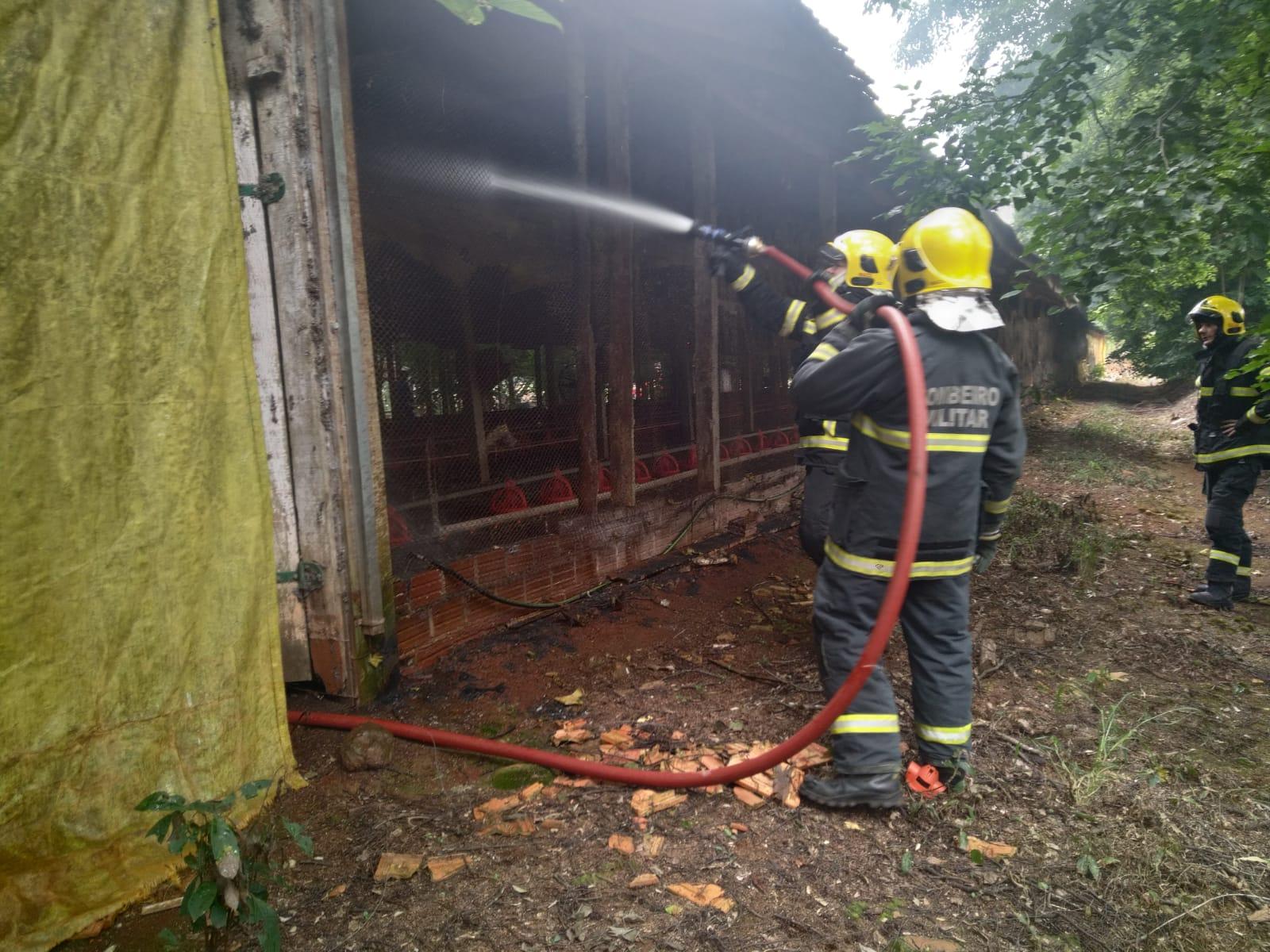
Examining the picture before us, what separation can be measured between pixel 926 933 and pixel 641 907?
759 mm

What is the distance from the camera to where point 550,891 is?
1912 millimetres

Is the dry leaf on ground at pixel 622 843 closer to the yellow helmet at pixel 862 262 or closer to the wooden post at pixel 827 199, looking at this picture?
the yellow helmet at pixel 862 262

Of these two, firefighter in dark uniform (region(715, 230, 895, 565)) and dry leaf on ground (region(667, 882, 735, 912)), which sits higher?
firefighter in dark uniform (region(715, 230, 895, 565))

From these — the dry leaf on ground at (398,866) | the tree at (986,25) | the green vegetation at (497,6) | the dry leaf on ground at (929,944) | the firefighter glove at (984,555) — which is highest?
the tree at (986,25)

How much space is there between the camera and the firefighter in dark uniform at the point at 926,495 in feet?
7.68

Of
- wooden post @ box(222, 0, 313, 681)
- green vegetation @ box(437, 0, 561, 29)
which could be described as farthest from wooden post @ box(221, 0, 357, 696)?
green vegetation @ box(437, 0, 561, 29)

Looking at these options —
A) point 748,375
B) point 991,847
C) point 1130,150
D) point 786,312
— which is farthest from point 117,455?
point 748,375

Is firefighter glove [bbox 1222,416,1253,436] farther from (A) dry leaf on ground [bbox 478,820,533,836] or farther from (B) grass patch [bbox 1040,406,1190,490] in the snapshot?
(B) grass patch [bbox 1040,406,1190,490]

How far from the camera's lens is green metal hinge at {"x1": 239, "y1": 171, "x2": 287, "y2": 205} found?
262 centimetres

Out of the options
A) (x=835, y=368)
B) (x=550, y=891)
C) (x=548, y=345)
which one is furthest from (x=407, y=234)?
(x=550, y=891)

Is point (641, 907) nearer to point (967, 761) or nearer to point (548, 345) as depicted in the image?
point (967, 761)

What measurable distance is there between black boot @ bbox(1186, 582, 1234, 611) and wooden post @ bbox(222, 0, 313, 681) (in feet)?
18.2

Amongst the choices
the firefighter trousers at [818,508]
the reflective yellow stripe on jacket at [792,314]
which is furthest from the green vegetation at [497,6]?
the firefighter trousers at [818,508]

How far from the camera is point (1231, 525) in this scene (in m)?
4.54
